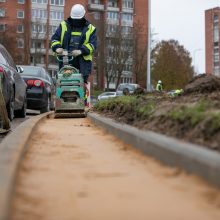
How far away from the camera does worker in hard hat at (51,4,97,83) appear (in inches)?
516

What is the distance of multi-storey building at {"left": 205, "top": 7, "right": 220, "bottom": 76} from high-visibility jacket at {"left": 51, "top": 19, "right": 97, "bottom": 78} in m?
103

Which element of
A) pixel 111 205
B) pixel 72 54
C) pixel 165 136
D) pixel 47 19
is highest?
pixel 47 19

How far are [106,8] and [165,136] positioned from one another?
10786 cm

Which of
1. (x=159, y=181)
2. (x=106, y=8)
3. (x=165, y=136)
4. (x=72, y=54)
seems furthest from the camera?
(x=106, y=8)

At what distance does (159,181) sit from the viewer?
13.9 ft

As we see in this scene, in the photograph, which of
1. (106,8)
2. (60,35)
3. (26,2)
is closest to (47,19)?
(26,2)

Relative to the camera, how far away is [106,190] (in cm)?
398

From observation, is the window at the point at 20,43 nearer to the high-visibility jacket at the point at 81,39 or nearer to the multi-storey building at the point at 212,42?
the multi-storey building at the point at 212,42

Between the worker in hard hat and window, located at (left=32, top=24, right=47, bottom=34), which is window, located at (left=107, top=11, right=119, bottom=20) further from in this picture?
the worker in hard hat

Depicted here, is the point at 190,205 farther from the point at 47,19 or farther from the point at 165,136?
the point at 47,19

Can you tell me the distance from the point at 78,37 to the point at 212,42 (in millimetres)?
106144

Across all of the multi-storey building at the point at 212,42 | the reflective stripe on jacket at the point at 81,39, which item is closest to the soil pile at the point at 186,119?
the reflective stripe on jacket at the point at 81,39

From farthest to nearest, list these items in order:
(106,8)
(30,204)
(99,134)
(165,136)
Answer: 1. (106,8)
2. (99,134)
3. (165,136)
4. (30,204)

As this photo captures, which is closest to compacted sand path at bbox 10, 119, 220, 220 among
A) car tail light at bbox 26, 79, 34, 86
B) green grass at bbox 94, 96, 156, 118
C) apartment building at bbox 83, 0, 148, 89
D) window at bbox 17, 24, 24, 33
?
green grass at bbox 94, 96, 156, 118
